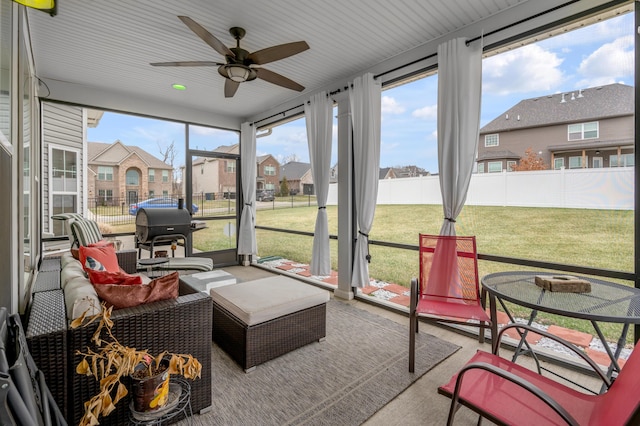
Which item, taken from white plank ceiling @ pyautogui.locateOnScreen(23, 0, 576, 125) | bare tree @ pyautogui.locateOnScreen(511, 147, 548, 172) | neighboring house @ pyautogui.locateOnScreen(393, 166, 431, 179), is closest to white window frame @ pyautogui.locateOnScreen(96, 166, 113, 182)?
white plank ceiling @ pyautogui.locateOnScreen(23, 0, 576, 125)

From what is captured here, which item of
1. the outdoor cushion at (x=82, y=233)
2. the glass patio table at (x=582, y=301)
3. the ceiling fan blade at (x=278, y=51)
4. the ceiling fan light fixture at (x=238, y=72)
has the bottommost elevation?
the glass patio table at (x=582, y=301)

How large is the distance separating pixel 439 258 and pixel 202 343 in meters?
2.13

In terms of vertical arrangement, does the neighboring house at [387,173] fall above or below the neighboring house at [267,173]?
below

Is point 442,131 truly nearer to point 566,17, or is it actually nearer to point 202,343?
point 566,17

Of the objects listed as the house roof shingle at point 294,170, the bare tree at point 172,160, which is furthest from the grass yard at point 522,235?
the bare tree at point 172,160

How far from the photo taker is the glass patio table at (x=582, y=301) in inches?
59.6

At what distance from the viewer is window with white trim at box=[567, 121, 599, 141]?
2.38m

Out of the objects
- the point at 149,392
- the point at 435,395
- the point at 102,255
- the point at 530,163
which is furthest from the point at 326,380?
the point at 530,163

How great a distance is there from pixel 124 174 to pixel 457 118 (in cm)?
476

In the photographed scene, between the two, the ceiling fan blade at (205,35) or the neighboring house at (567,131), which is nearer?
the ceiling fan blade at (205,35)

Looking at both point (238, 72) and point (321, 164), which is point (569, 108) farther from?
point (238, 72)

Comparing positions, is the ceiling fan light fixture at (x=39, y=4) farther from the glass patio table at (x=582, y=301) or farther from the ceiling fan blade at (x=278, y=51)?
the glass patio table at (x=582, y=301)

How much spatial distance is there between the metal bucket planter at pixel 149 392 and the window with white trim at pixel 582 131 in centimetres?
342

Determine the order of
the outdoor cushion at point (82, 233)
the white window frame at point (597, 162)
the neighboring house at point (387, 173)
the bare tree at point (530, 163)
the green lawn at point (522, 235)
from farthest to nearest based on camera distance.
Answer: the neighboring house at point (387, 173)
the outdoor cushion at point (82, 233)
the bare tree at point (530, 163)
the green lawn at point (522, 235)
the white window frame at point (597, 162)
